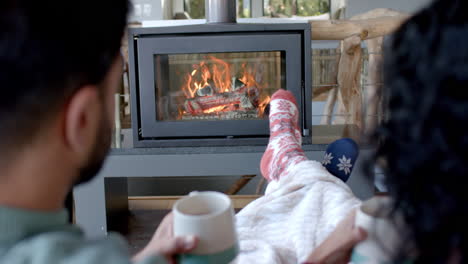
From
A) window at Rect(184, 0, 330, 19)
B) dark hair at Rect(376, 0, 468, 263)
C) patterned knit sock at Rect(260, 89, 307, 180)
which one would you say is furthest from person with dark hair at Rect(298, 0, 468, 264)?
window at Rect(184, 0, 330, 19)

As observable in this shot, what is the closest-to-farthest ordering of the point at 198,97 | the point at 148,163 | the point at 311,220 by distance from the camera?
the point at 311,220 → the point at 148,163 → the point at 198,97

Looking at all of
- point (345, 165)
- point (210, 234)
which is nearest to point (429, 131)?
point (210, 234)

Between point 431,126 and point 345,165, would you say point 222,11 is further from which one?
point 431,126

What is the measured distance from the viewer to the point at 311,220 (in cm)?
96

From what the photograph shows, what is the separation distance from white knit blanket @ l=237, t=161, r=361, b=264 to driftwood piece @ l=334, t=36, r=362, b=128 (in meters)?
0.84

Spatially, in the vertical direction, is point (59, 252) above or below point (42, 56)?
below

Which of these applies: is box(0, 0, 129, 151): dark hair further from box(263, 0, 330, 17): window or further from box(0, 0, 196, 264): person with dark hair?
box(263, 0, 330, 17): window

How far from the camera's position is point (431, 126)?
1.27ft

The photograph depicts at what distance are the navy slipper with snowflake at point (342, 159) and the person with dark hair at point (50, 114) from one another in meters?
0.98

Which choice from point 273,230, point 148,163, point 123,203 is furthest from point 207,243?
point 123,203

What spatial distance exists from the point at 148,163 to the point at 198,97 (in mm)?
343

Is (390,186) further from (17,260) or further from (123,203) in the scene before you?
(123,203)

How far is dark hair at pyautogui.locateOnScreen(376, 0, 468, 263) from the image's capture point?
37 cm

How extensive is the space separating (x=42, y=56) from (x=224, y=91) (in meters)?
1.38
